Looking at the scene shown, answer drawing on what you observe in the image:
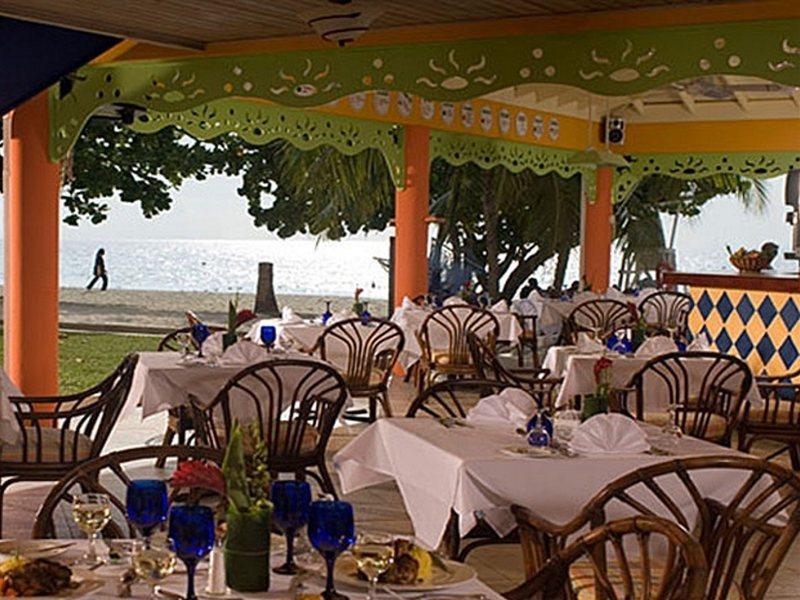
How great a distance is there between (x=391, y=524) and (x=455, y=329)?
430 centimetres

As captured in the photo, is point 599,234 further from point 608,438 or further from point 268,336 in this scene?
point 608,438

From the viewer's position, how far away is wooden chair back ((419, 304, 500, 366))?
1048cm

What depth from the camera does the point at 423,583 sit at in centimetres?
265

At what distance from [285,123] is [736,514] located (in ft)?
29.9

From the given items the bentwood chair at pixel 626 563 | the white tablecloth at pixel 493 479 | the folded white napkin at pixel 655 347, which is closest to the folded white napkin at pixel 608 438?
the white tablecloth at pixel 493 479

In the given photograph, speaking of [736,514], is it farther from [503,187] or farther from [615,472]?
[503,187]

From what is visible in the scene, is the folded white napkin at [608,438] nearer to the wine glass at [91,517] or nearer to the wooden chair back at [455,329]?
the wine glass at [91,517]

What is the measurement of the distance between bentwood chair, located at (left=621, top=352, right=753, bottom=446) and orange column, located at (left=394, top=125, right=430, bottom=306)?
5696 mm

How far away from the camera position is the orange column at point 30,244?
9148 mm

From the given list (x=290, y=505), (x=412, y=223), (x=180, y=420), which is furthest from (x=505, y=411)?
(x=412, y=223)

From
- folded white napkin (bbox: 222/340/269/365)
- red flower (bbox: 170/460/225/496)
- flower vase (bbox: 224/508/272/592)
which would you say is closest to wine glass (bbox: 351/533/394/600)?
flower vase (bbox: 224/508/272/592)

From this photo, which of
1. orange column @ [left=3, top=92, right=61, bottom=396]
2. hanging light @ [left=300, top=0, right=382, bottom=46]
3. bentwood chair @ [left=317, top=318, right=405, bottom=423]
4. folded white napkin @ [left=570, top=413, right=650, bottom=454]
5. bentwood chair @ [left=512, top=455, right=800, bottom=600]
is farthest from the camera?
orange column @ [left=3, top=92, right=61, bottom=396]

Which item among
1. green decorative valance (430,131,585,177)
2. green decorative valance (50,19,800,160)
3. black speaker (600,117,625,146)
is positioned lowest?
green decorative valance (50,19,800,160)

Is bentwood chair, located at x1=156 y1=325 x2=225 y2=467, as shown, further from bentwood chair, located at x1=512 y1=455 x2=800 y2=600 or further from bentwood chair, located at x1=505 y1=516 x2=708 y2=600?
bentwood chair, located at x1=505 y1=516 x2=708 y2=600
